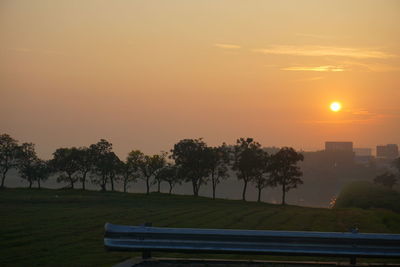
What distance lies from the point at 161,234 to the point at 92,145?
82.6m

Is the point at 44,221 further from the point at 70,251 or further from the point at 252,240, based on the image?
the point at 252,240

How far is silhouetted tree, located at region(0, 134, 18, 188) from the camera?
88688 mm

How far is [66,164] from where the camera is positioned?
3487 inches

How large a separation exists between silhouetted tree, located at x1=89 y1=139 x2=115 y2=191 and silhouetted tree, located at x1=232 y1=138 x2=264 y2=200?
20346 millimetres

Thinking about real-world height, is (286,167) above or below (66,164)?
below

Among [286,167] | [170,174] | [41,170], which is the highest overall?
[286,167]

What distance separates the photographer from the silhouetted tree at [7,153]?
3492 inches

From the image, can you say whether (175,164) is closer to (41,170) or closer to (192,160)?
(192,160)

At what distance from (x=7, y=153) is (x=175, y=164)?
27.3 metres

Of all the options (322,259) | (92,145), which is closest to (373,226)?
(322,259)

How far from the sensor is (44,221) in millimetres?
28609

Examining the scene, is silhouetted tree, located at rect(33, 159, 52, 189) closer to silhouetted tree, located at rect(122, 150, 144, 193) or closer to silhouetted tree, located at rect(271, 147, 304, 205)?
silhouetted tree, located at rect(122, 150, 144, 193)

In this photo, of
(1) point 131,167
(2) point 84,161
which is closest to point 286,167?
(1) point 131,167

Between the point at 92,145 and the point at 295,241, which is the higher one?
the point at 92,145
